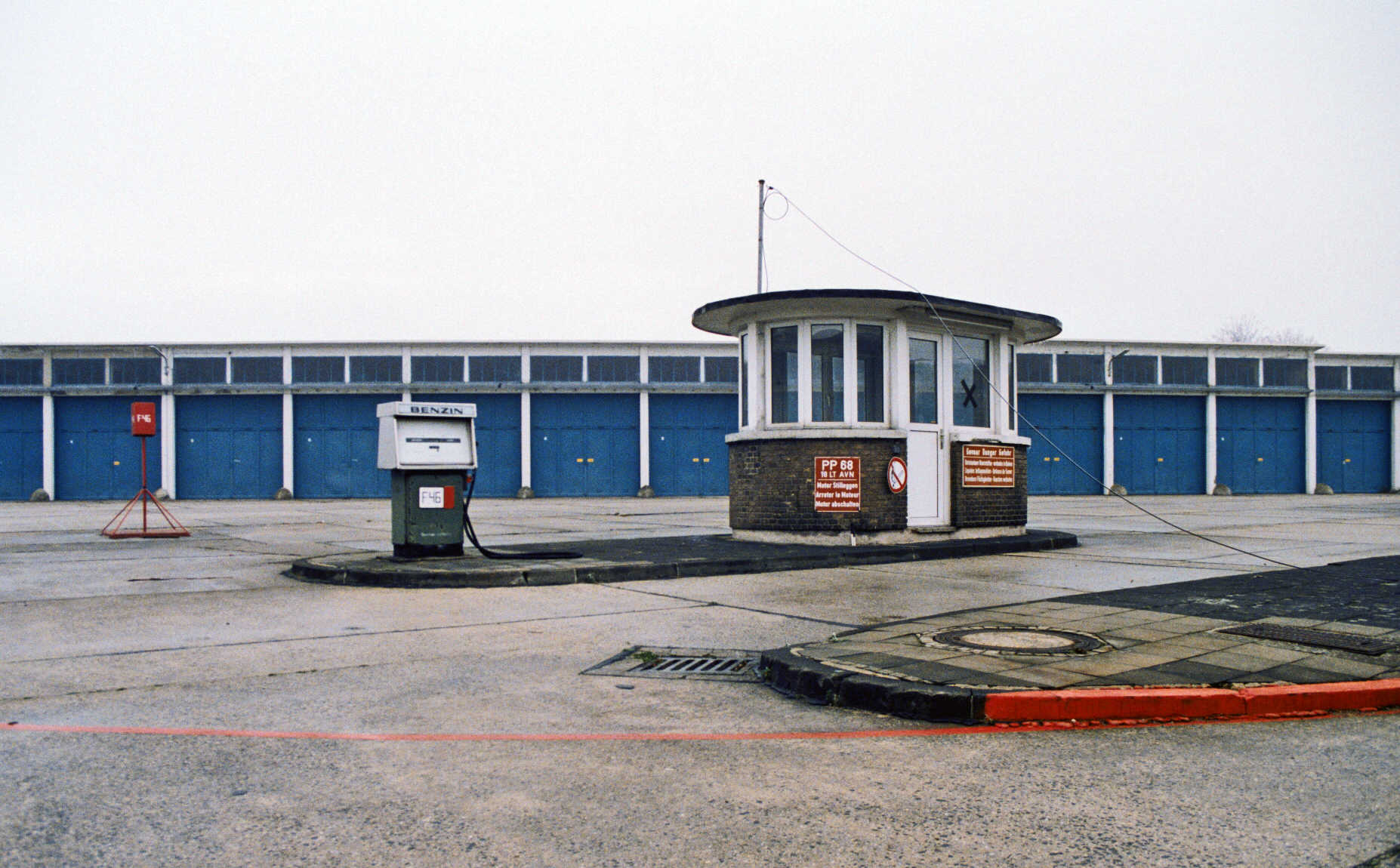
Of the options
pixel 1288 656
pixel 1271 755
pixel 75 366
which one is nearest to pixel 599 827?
pixel 1271 755

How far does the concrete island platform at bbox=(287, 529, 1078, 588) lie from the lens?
32.9ft

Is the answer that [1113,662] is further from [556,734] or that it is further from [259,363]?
[259,363]

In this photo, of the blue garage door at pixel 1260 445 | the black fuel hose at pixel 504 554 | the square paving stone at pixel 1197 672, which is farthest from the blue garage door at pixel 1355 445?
the square paving stone at pixel 1197 672

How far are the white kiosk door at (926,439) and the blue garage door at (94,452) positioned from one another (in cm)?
3143

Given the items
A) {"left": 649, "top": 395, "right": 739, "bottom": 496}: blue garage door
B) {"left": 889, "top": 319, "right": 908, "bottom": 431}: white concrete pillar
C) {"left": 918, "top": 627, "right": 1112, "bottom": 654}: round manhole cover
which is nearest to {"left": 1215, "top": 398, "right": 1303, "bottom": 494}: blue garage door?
{"left": 649, "top": 395, "right": 739, "bottom": 496}: blue garage door

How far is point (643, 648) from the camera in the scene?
6652 millimetres

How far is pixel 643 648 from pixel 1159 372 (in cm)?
3716

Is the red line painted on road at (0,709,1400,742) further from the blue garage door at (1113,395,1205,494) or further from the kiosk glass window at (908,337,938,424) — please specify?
the blue garage door at (1113,395,1205,494)

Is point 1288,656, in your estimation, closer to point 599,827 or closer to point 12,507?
point 599,827

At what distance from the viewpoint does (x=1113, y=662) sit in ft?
18.6

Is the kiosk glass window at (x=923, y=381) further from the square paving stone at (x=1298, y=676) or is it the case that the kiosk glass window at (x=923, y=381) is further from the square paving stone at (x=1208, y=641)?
the square paving stone at (x=1298, y=676)

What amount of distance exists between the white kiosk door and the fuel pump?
19.7ft

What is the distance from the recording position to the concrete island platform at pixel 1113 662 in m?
4.87

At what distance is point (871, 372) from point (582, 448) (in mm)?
24371
